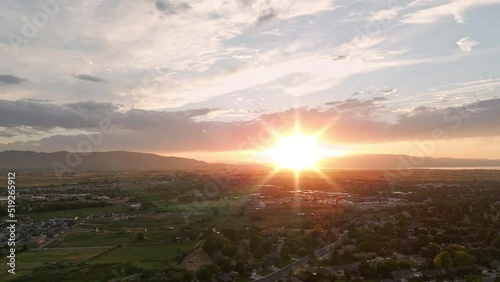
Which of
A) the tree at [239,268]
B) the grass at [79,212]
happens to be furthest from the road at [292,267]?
the grass at [79,212]

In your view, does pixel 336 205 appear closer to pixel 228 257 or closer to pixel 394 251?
pixel 394 251

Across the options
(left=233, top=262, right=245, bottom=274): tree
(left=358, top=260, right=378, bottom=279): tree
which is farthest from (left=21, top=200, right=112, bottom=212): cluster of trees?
(left=358, top=260, right=378, bottom=279): tree

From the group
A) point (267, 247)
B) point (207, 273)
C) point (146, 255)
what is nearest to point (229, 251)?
point (267, 247)

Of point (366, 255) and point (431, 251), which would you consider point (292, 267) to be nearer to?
point (366, 255)

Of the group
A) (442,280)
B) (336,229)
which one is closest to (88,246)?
(336,229)

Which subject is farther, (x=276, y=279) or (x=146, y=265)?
(x=146, y=265)

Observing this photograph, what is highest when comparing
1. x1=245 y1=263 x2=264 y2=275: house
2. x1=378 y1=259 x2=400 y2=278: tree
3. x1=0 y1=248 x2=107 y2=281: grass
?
x1=378 y1=259 x2=400 y2=278: tree

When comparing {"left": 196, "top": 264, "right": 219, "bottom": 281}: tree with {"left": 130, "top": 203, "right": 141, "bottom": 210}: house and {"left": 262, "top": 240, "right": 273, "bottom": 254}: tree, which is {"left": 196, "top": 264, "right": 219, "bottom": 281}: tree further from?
{"left": 130, "top": 203, "right": 141, "bottom": 210}: house

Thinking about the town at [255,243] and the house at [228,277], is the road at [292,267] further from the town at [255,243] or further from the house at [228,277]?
the house at [228,277]
